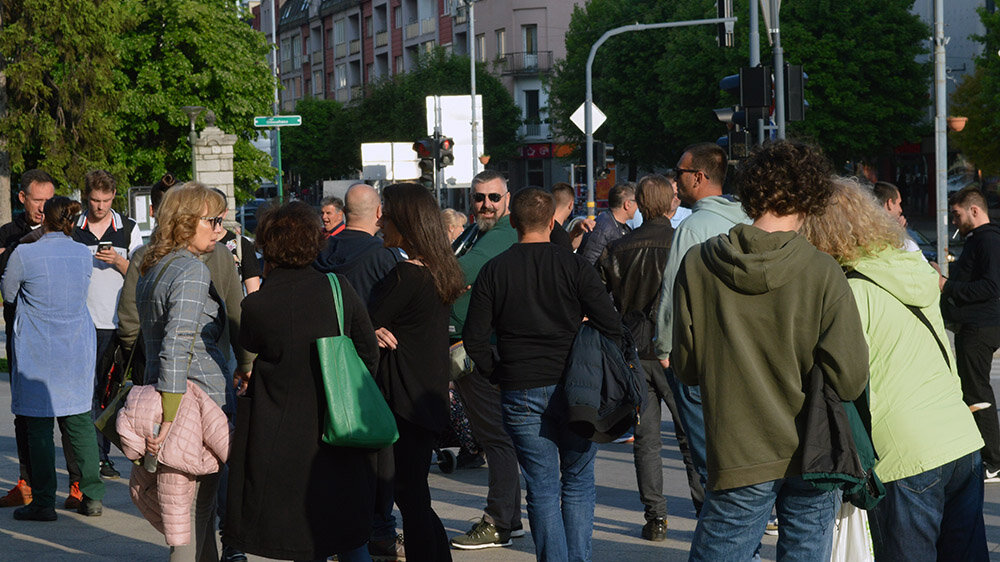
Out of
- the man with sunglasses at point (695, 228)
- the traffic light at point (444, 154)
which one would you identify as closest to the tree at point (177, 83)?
the traffic light at point (444, 154)

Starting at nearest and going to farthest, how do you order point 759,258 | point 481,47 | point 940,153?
1. point 759,258
2. point 940,153
3. point 481,47

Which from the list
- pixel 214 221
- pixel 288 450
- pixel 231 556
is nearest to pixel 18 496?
pixel 231 556

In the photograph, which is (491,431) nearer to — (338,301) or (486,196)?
(486,196)

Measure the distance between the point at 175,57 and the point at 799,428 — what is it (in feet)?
140

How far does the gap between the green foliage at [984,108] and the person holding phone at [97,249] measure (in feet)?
105

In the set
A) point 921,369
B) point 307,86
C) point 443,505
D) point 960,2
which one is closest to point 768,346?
point 921,369

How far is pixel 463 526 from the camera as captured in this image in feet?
22.7

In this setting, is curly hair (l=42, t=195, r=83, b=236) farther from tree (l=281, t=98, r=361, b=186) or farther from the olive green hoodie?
tree (l=281, t=98, r=361, b=186)

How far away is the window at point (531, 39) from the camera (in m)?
65.6

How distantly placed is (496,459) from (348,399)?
217cm

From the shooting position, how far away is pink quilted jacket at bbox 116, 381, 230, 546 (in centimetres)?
470

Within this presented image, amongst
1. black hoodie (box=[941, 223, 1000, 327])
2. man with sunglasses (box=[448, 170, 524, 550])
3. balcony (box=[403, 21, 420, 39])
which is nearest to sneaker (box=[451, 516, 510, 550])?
man with sunglasses (box=[448, 170, 524, 550])

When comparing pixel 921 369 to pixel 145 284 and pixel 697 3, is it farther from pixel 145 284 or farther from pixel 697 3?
pixel 697 3

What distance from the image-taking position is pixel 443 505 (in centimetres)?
748
